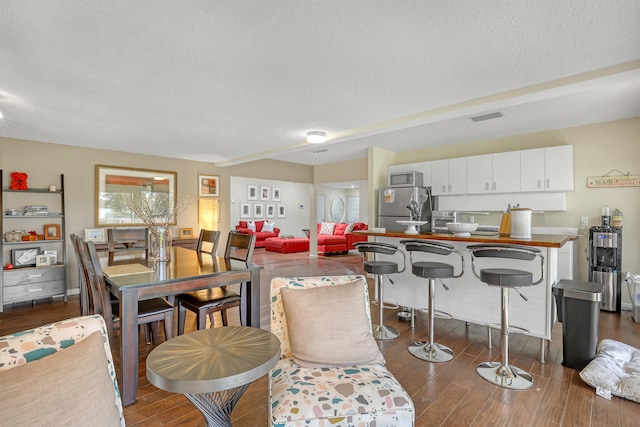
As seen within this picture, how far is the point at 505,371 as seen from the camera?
2.34m

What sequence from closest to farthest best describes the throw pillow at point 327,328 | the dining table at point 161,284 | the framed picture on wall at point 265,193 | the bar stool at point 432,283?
the throw pillow at point 327,328, the dining table at point 161,284, the bar stool at point 432,283, the framed picture on wall at point 265,193

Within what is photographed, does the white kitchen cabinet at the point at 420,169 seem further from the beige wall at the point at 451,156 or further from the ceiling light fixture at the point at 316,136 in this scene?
the ceiling light fixture at the point at 316,136

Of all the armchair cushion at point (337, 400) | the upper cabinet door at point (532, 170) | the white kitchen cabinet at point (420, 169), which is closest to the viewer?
the armchair cushion at point (337, 400)

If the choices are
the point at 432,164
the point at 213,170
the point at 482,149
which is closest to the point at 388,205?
the point at 432,164

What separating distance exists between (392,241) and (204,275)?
219 cm

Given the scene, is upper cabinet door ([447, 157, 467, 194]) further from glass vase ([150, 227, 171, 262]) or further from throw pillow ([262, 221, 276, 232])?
throw pillow ([262, 221, 276, 232])

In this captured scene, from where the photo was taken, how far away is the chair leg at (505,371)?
225 centimetres

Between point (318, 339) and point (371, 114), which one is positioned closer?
point (318, 339)

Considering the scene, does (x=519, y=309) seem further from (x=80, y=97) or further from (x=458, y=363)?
(x=80, y=97)

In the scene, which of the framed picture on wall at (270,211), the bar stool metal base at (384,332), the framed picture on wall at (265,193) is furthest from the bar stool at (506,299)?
the framed picture on wall at (270,211)

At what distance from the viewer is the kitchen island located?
2680mm

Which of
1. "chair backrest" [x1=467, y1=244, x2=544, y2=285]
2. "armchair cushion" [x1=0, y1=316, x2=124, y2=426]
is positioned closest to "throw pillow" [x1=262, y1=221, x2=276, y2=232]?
"chair backrest" [x1=467, y1=244, x2=544, y2=285]

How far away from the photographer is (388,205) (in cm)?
554

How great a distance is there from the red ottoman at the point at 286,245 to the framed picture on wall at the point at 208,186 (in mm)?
2545
